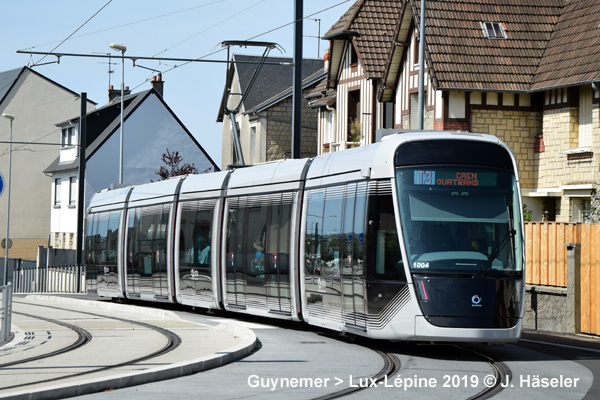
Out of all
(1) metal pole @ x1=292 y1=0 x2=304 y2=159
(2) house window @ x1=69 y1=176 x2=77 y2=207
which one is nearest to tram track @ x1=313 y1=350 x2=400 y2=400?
(1) metal pole @ x1=292 y1=0 x2=304 y2=159

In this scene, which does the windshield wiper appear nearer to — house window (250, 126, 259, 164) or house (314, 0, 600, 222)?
house (314, 0, 600, 222)

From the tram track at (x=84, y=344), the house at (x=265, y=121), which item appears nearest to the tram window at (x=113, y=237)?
the tram track at (x=84, y=344)

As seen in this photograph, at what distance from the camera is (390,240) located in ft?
45.6

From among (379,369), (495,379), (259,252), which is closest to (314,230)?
(259,252)

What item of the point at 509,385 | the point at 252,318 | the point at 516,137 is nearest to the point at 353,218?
the point at 509,385

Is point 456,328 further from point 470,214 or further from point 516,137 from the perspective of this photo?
point 516,137

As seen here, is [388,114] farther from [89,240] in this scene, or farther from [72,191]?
[72,191]

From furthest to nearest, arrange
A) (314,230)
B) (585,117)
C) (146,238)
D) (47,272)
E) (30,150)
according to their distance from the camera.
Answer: (30,150) < (47,272) < (585,117) < (146,238) < (314,230)

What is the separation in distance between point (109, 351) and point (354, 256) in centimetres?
358

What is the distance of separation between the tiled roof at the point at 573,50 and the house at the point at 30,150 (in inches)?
1849

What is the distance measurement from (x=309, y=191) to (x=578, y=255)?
16.7ft

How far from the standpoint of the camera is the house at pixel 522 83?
2827cm

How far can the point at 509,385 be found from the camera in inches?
438

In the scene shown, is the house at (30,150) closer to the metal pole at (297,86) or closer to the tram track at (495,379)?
the metal pole at (297,86)
